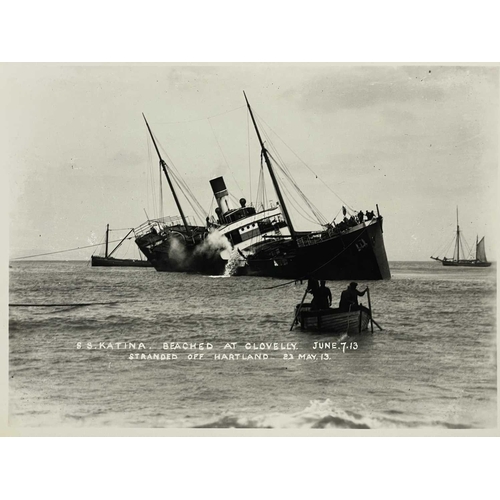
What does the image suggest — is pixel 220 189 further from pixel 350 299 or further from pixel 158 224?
pixel 350 299

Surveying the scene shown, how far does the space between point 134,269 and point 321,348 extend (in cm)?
240

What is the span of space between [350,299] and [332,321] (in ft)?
1.06

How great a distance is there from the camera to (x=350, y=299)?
820 centimetres

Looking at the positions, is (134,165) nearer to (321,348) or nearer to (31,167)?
(31,167)

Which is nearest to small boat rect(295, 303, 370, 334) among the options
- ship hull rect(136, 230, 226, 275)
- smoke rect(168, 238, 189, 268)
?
ship hull rect(136, 230, 226, 275)

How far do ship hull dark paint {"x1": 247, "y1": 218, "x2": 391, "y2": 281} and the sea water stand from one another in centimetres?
46

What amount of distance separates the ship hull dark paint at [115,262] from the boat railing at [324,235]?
188 centimetres

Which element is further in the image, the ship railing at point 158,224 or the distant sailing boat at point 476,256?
the ship railing at point 158,224

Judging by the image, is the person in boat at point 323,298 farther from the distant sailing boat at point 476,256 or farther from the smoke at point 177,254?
the smoke at point 177,254

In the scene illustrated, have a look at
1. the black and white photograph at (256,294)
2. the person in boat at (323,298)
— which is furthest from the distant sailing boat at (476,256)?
the person in boat at (323,298)

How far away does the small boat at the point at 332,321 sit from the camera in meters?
8.07

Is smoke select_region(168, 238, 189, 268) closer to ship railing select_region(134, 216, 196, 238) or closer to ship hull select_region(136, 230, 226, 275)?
ship hull select_region(136, 230, 226, 275)

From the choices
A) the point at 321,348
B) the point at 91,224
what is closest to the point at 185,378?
the point at 321,348

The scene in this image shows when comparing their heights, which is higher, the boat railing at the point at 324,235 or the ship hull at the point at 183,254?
the boat railing at the point at 324,235
